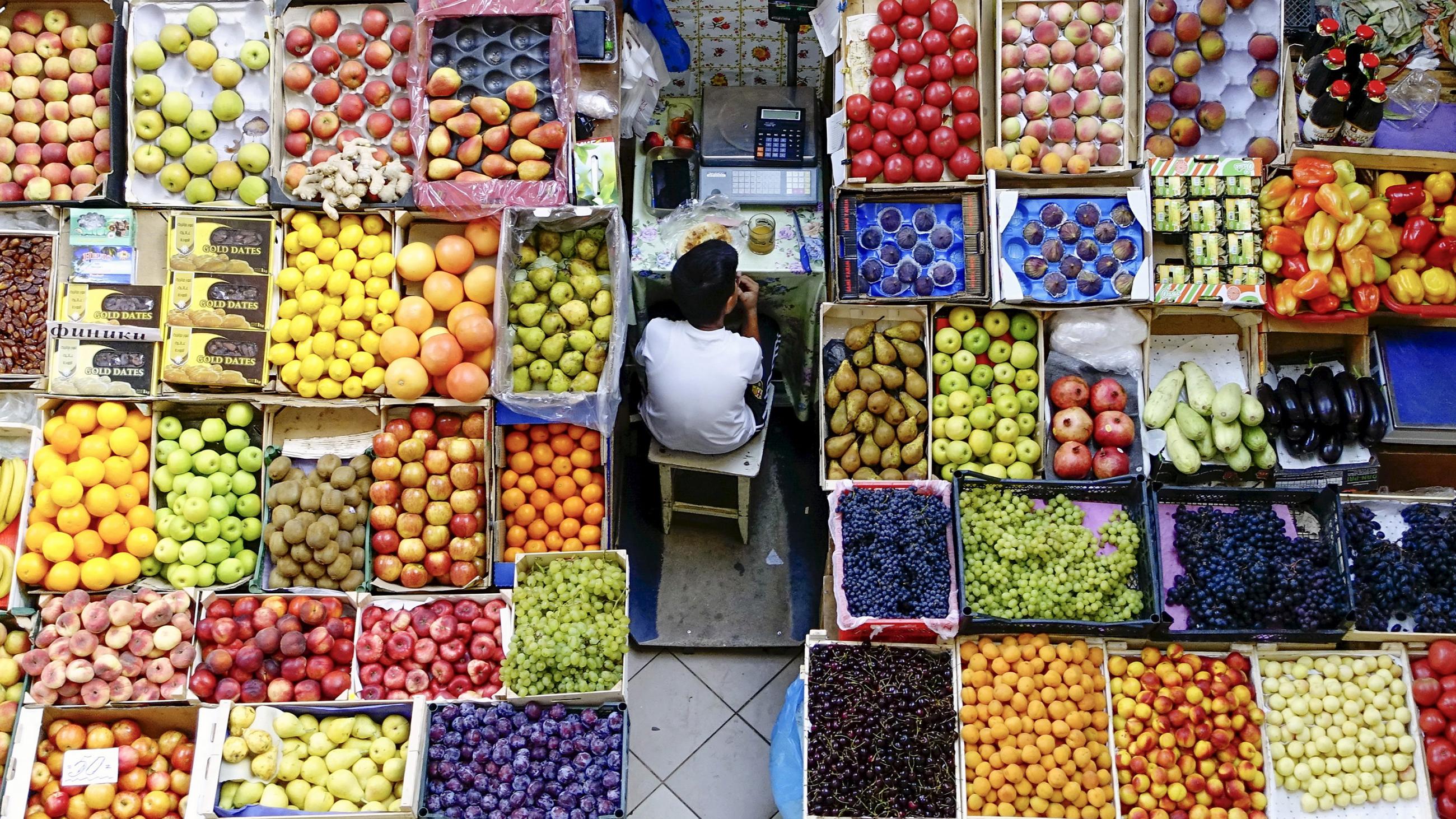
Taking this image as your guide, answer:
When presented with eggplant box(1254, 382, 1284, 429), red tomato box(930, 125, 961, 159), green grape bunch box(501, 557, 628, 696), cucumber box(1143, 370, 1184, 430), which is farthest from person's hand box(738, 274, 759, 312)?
eggplant box(1254, 382, 1284, 429)

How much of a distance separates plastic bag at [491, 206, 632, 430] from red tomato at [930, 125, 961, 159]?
3.94 ft

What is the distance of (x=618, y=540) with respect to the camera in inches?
169

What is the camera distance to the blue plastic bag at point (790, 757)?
3.35 meters

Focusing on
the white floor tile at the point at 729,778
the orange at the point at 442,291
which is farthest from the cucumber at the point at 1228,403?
the orange at the point at 442,291

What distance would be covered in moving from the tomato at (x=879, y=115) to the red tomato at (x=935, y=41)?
264 millimetres

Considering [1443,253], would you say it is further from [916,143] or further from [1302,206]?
[916,143]

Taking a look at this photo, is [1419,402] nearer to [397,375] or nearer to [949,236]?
[949,236]

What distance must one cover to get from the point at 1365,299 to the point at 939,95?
5.41 ft

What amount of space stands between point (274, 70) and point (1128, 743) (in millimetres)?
3694

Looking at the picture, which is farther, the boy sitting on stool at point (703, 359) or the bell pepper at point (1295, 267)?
the bell pepper at point (1295, 267)

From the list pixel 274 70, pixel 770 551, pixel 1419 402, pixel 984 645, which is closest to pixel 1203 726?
pixel 984 645

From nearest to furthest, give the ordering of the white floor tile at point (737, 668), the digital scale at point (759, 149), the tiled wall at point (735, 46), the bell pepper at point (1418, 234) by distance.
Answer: the bell pepper at point (1418, 234) < the white floor tile at point (737, 668) < the digital scale at point (759, 149) < the tiled wall at point (735, 46)

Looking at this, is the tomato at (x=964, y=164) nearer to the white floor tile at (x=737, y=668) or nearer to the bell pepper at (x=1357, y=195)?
the bell pepper at (x=1357, y=195)

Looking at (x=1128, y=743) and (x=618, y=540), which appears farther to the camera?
(x=618, y=540)
